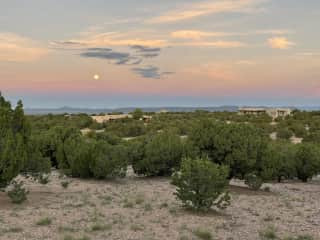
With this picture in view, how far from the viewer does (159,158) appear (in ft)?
69.9

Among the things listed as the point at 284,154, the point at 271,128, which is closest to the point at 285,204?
the point at 284,154

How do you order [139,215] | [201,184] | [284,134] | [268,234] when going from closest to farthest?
[268,234], [139,215], [201,184], [284,134]

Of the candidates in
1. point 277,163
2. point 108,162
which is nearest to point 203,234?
point 108,162

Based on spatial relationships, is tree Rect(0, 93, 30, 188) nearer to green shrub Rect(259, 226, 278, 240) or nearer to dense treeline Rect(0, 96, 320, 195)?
dense treeline Rect(0, 96, 320, 195)

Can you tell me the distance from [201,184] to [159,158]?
881 cm

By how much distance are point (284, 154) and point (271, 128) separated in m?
27.5

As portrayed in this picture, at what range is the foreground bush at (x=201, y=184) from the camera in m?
12.6

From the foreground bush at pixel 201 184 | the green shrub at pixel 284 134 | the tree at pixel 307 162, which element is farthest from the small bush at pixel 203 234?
the green shrub at pixel 284 134

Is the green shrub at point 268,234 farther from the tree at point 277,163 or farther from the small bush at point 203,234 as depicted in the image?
the tree at point 277,163

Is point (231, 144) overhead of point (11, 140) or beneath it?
beneath

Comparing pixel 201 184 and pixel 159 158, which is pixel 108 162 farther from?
pixel 201 184

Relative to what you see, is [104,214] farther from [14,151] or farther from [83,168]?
[83,168]

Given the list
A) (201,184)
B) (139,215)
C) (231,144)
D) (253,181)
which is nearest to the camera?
(139,215)

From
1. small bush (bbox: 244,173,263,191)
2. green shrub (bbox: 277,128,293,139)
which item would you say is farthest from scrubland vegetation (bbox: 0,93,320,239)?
green shrub (bbox: 277,128,293,139)
